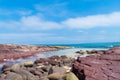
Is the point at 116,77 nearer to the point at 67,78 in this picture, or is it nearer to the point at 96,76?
the point at 96,76

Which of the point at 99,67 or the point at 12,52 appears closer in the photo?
the point at 99,67

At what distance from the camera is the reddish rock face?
41.5 feet

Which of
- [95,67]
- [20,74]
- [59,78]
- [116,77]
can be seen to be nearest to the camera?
[116,77]

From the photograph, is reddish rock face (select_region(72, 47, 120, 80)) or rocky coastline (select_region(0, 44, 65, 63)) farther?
rocky coastline (select_region(0, 44, 65, 63))

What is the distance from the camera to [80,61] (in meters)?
14.7

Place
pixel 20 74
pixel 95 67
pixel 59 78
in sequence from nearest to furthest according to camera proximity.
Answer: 1. pixel 95 67
2. pixel 59 78
3. pixel 20 74

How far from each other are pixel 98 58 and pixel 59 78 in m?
2.64

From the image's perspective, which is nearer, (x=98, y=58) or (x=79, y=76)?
(x=79, y=76)

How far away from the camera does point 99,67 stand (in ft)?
44.2

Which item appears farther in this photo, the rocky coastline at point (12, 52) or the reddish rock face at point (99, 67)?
the rocky coastline at point (12, 52)

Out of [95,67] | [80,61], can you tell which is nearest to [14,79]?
[80,61]

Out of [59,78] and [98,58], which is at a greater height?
[98,58]

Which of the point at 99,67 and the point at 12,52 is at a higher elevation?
the point at 99,67

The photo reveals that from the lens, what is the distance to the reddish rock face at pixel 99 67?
1264 centimetres
